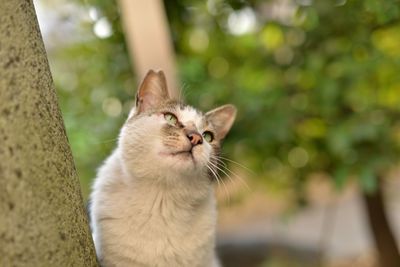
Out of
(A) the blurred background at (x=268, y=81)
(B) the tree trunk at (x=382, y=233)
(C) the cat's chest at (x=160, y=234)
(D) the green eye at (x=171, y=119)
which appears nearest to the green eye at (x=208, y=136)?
(D) the green eye at (x=171, y=119)

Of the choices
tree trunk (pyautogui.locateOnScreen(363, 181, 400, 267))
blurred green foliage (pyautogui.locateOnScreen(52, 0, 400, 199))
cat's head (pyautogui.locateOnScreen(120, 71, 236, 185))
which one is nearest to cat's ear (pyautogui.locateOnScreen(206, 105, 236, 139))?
cat's head (pyautogui.locateOnScreen(120, 71, 236, 185))

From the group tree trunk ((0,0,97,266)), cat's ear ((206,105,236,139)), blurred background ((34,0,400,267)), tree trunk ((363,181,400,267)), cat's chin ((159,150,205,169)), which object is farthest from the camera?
tree trunk ((363,181,400,267))

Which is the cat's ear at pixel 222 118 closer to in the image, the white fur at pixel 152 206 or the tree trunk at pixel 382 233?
the white fur at pixel 152 206

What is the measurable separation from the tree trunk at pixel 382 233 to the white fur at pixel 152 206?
1.85 m

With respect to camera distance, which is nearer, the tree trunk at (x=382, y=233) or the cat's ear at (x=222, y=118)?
the cat's ear at (x=222, y=118)

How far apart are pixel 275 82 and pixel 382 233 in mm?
1236

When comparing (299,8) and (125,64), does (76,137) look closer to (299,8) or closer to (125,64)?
(125,64)

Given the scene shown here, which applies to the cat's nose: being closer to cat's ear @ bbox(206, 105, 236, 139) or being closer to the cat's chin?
the cat's chin

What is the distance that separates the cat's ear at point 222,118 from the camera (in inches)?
70.3

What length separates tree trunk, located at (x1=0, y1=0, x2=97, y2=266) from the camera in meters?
1.05

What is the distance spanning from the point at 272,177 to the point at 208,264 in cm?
146

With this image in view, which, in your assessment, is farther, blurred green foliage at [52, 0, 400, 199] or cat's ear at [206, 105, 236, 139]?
blurred green foliage at [52, 0, 400, 199]

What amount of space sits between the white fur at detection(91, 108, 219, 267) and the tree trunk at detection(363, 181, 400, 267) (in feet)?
6.08

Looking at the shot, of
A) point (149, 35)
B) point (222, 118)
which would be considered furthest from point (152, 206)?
point (149, 35)
